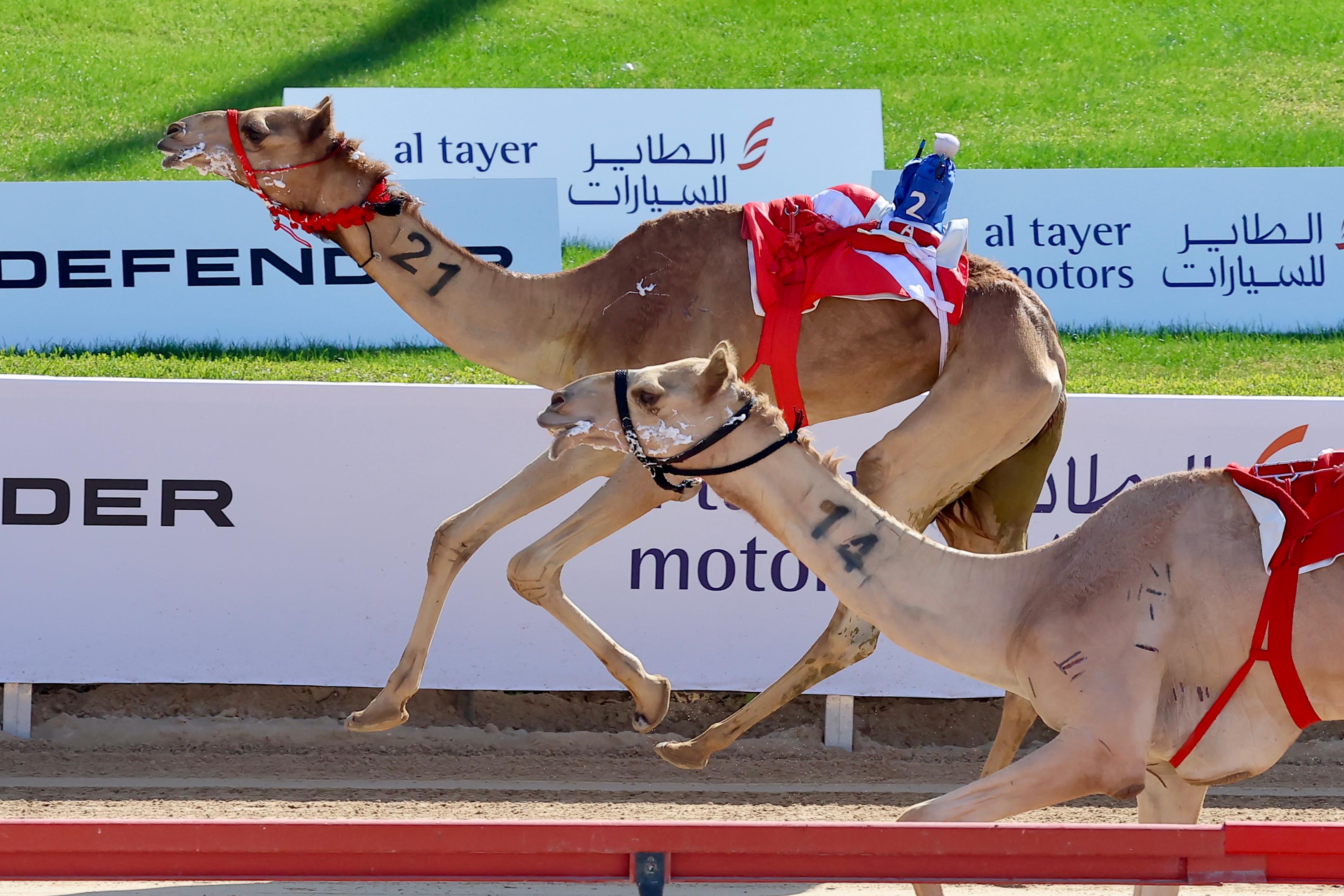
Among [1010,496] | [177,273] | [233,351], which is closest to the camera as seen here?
[1010,496]

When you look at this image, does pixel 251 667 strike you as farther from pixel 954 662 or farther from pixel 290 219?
pixel 954 662

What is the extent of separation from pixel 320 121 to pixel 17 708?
329 cm

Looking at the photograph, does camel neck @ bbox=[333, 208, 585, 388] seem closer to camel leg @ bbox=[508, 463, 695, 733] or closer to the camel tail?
camel leg @ bbox=[508, 463, 695, 733]

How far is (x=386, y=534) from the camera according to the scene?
24.9ft

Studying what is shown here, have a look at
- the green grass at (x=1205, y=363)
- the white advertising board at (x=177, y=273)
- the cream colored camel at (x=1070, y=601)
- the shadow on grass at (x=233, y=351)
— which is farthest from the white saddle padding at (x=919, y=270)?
the white advertising board at (x=177, y=273)

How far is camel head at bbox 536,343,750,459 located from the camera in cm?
422

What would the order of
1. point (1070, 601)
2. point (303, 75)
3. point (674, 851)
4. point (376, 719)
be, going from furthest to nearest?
point (303, 75)
point (376, 719)
point (1070, 601)
point (674, 851)

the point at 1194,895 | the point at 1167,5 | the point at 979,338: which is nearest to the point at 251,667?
the point at 979,338

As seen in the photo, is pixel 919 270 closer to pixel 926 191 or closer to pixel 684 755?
pixel 926 191

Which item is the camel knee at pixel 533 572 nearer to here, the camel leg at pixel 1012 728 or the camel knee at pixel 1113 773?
the camel leg at pixel 1012 728

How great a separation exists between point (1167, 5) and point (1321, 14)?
1.92 metres

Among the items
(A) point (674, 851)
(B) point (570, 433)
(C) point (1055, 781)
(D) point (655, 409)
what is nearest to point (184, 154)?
(B) point (570, 433)

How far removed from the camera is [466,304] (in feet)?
20.6

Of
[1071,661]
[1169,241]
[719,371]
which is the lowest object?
[1071,661]
